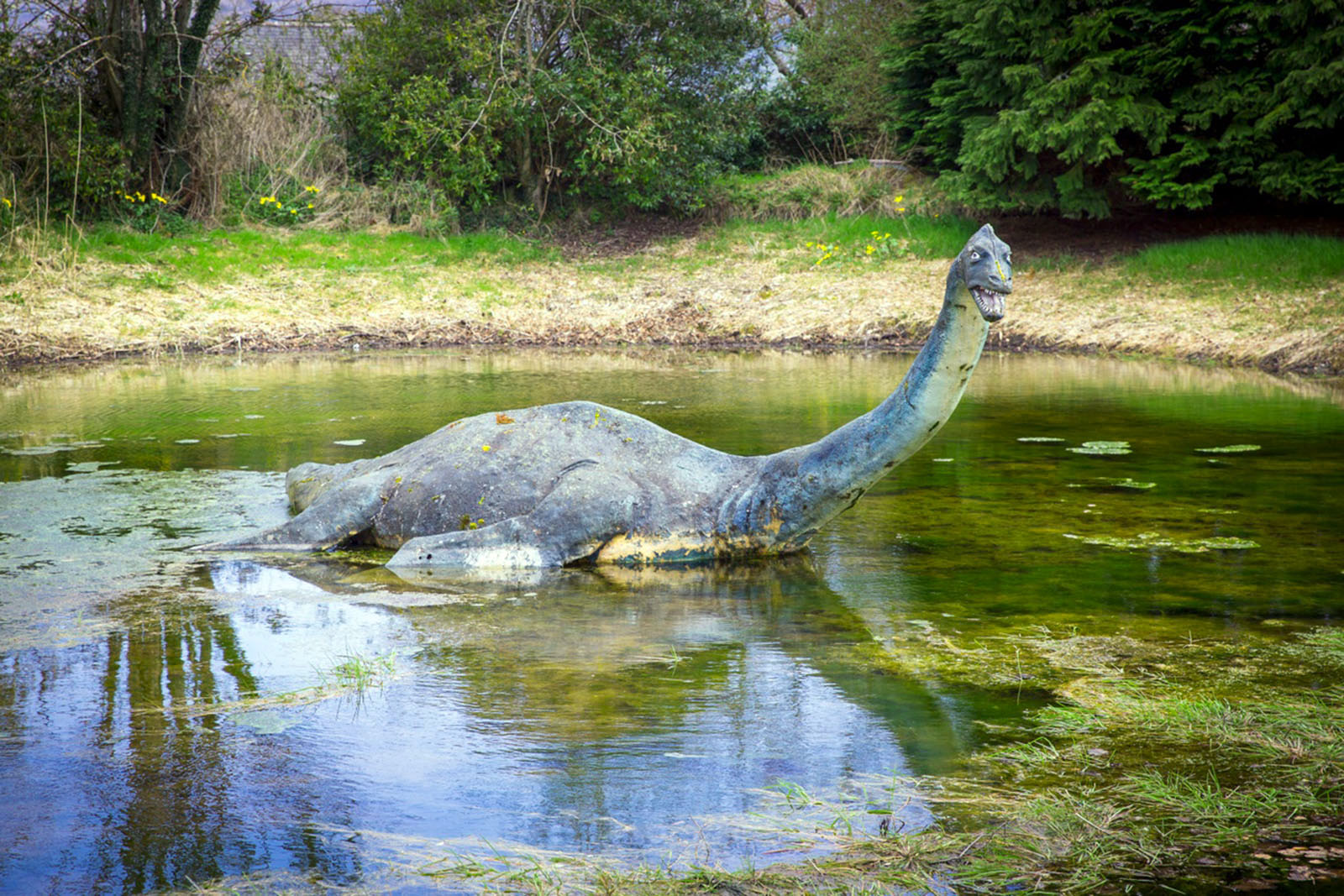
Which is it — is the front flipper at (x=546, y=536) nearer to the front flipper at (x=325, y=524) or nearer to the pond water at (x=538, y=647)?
the pond water at (x=538, y=647)

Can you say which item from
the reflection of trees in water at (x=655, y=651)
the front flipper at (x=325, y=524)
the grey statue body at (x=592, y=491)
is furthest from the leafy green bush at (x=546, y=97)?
the reflection of trees in water at (x=655, y=651)

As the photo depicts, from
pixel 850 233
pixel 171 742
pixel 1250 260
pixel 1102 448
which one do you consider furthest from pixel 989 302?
pixel 850 233

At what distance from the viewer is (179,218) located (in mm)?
19609

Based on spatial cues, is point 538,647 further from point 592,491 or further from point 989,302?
point 989,302

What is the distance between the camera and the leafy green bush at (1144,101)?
→ 16.1 m

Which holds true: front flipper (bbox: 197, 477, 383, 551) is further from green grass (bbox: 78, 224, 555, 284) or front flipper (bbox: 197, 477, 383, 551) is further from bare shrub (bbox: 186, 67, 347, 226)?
bare shrub (bbox: 186, 67, 347, 226)

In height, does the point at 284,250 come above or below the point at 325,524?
above

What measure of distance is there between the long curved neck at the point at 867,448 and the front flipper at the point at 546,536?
0.66 metres

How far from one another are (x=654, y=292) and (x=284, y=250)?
5989mm

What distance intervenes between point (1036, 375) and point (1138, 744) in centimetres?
1050

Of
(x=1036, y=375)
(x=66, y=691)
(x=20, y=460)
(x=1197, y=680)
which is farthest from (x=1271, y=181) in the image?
(x=66, y=691)

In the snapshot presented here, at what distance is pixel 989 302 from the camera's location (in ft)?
17.2

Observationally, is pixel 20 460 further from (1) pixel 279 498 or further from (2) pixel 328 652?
(2) pixel 328 652

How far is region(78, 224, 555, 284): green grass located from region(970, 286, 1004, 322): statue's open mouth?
1513 centimetres
